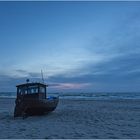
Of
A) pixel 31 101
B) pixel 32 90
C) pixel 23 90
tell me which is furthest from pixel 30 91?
pixel 31 101

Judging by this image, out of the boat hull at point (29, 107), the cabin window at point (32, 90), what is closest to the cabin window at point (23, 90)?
the cabin window at point (32, 90)

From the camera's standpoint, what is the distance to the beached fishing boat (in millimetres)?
21844

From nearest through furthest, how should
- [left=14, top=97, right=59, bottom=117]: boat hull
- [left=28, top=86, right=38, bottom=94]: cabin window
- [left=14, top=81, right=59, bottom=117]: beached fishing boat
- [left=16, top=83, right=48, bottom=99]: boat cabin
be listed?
[left=14, top=97, right=59, bottom=117]: boat hull
[left=14, top=81, right=59, bottom=117]: beached fishing boat
[left=16, top=83, right=48, bottom=99]: boat cabin
[left=28, top=86, right=38, bottom=94]: cabin window

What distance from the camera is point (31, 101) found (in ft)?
71.8

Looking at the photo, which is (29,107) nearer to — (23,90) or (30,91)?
(30,91)

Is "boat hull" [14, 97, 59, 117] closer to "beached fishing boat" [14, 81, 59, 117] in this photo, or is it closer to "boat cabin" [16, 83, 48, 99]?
"beached fishing boat" [14, 81, 59, 117]

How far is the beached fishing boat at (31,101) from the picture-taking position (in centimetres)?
2184

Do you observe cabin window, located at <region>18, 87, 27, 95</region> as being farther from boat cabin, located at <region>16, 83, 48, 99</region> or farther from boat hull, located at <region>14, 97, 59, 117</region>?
boat hull, located at <region>14, 97, 59, 117</region>

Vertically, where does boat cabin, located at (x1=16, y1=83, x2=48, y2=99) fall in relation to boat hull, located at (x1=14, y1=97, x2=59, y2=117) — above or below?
above

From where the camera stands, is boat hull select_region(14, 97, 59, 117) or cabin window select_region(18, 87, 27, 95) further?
cabin window select_region(18, 87, 27, 95)

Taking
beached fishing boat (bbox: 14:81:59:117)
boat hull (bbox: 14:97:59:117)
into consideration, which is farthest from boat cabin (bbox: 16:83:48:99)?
boat hull (bbox: 14:97:59:117)

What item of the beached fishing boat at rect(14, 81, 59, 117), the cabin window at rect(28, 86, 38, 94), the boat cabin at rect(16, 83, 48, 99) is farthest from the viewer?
the cabin window at rect(28, 86, 38, 94)

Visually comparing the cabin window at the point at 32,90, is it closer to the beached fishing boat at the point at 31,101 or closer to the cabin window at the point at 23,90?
the beached fishing boat at the point at 31,101

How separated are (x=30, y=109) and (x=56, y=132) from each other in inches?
351
